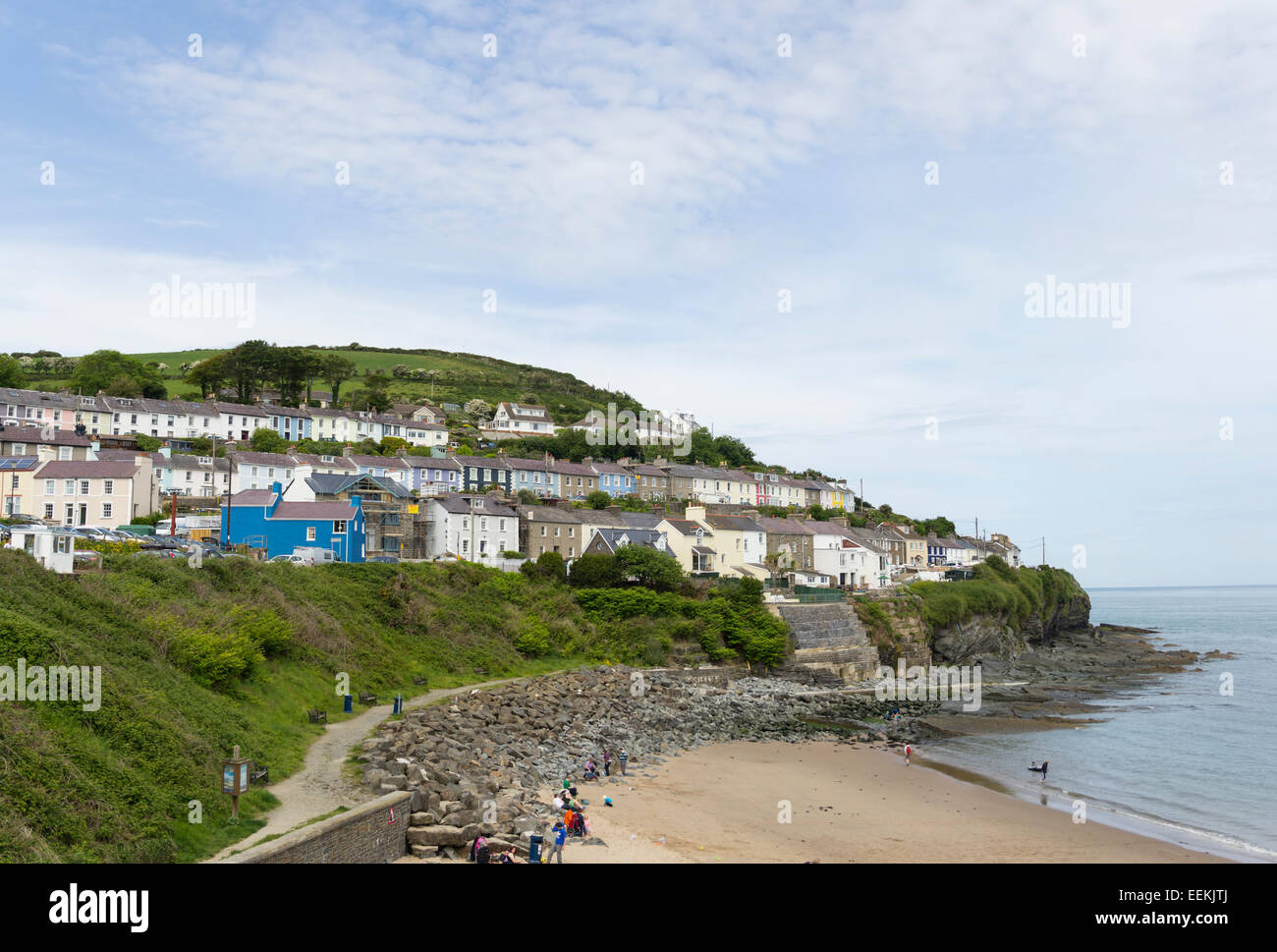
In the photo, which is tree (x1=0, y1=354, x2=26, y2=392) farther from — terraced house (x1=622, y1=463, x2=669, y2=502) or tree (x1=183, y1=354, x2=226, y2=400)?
terraced house (x1=622, y1=463, x2=669, y2=502)

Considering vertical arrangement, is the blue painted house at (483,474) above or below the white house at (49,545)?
above

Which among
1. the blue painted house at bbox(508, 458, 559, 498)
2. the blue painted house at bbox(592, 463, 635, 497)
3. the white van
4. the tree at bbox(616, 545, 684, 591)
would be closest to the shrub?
the white van

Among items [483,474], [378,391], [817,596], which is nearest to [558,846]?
[817,596]

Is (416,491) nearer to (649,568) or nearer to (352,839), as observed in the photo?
(649,568)

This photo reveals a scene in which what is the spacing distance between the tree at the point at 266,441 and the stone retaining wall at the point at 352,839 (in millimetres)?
74218

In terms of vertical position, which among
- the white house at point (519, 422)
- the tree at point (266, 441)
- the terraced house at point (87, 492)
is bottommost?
the terraced house at point (87, 492)

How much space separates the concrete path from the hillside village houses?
26.8 m

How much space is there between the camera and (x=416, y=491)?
227ft

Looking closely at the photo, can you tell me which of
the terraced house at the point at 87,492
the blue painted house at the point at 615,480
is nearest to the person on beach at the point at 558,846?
the terraced house at the point at 87,492

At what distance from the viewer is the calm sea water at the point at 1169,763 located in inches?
1105

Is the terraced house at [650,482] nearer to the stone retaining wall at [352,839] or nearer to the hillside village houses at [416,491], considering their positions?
the hillside village houses at [416,491]

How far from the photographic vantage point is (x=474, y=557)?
62062 mm

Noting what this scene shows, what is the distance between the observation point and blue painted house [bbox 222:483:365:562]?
50375 millimetres

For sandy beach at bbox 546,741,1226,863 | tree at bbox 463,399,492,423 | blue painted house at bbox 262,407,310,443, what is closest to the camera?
sandy beach at bbox 546,741,1226,863
